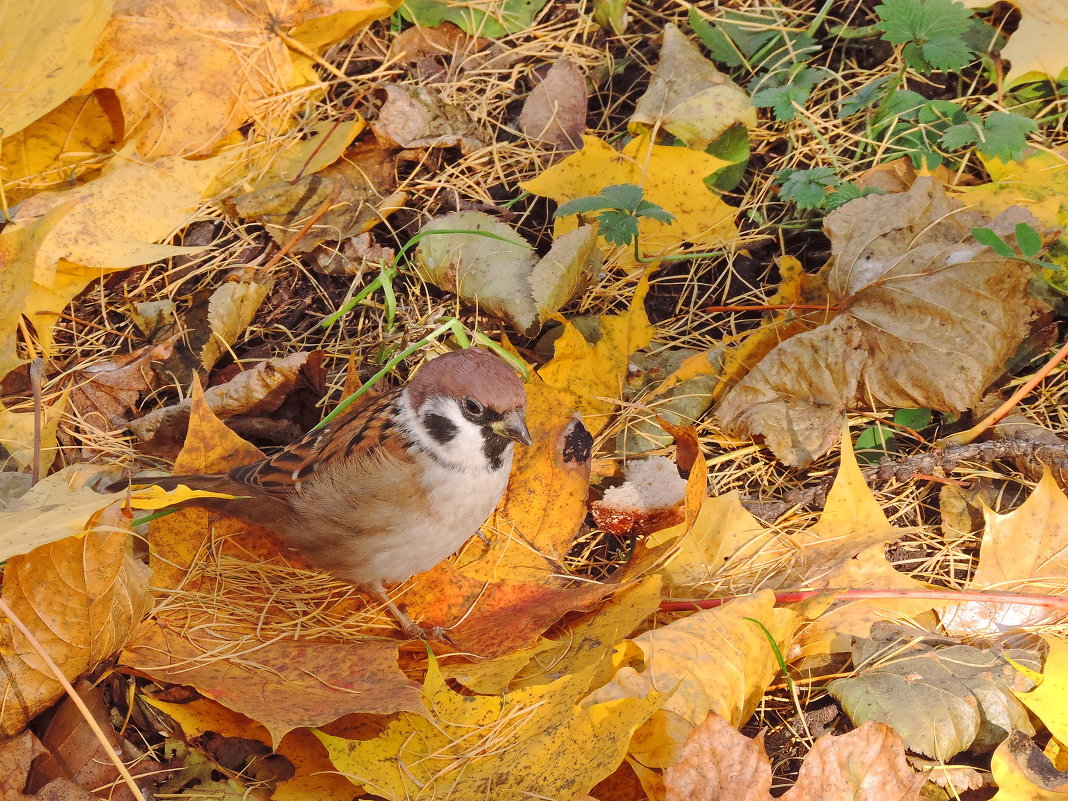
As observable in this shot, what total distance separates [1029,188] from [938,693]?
177 cm

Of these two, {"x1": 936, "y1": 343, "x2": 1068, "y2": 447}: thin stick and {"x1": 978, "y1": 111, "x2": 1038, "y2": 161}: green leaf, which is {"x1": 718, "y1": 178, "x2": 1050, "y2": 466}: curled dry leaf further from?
{"x1": 978, "y1": 111, "x2": 1038, "y2": 161}: green leaf

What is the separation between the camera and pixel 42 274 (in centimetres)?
303

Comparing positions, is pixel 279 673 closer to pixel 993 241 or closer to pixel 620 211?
pixel 620 211

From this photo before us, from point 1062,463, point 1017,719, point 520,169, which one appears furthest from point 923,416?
point 520,169

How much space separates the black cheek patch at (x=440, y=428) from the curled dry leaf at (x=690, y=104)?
1422 mm

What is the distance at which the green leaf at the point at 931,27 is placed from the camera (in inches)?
128

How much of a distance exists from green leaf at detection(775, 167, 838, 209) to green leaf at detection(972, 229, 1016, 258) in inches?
22.9

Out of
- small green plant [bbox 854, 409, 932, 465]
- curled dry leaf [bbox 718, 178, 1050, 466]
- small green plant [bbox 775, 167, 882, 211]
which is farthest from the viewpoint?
small green plant [bbox 775, 167, 882, 211]

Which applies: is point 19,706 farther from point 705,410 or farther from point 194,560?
point 705,410

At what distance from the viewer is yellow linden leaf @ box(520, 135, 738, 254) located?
3424mm

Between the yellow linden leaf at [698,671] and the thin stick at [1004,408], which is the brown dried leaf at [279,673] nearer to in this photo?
the yellow linden leaf at [698,671]

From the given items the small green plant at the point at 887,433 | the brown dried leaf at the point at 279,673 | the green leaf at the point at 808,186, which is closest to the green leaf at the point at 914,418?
the small green plant at the point at 887,433

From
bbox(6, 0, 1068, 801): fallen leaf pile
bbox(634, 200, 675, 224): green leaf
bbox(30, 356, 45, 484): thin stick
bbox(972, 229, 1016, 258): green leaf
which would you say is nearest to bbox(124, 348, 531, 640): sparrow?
bbox(6, 0, 1068, 801): fallen leaf pile

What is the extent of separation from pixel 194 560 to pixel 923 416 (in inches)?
87.0
